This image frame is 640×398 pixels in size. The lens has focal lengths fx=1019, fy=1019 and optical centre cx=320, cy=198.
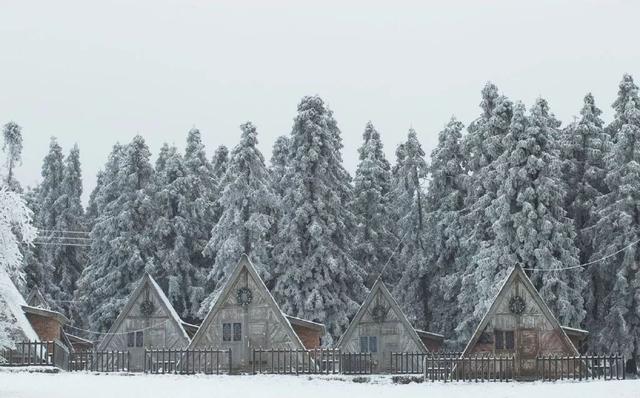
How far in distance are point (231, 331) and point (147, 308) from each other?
5380 millimetres

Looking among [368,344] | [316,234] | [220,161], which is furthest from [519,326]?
[220,161]

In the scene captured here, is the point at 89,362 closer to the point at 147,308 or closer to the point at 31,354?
the point at 31,354

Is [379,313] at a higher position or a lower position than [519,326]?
higher

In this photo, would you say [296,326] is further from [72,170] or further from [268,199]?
[72,170]

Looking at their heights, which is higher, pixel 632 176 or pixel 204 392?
pixel 632 176

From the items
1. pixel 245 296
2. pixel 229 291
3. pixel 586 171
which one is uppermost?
pixel 586 171

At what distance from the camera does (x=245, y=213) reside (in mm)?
69312

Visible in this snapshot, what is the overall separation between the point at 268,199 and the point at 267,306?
20.5 m

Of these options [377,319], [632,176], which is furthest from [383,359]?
[632,176]

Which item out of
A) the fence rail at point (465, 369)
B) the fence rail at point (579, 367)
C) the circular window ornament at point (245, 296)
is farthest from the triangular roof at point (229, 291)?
the fence rail at point (579, 367)

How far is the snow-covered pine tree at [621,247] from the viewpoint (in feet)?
185

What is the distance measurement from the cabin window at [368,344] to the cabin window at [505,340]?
280 inches

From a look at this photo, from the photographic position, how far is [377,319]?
51.1 meters

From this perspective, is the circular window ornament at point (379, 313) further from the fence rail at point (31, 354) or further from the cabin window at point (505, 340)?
the fence rail at point (31, 354)
